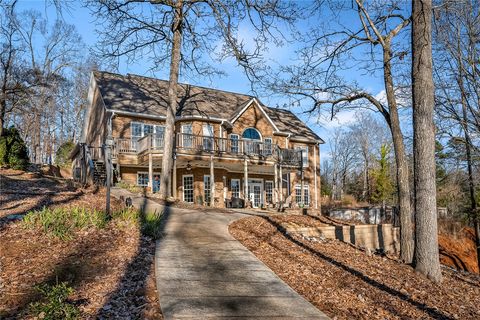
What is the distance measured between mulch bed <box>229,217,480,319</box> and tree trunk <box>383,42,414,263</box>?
0.71 m

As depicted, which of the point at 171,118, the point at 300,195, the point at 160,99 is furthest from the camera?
the point at 300,195

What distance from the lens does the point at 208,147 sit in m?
22.8

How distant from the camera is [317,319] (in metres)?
5.58

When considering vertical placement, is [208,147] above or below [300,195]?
above

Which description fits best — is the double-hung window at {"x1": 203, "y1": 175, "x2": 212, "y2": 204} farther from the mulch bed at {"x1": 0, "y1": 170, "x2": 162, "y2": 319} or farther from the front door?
Result: the mulch bed at {"x1": 0, "y1": 170, "x2": 162, "y2": 319}

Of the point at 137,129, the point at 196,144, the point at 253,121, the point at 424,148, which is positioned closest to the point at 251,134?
the point at 253,121

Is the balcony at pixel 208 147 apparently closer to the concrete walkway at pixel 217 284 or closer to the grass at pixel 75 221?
the grass at pixel 75 221

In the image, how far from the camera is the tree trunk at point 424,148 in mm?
8664

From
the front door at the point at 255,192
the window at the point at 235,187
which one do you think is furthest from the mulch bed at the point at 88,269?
the front door at the point at 255,192

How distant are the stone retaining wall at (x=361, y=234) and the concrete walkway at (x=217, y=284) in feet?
11.1

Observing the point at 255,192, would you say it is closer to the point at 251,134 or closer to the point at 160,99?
the point at 251,134

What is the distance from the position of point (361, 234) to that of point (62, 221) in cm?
979

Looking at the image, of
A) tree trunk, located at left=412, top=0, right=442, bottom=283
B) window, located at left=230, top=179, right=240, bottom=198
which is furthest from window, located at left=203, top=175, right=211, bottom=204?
tree trunk, located at left=412, top=0, right=442, bottom=283

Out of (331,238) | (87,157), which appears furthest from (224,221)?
(87,157)
